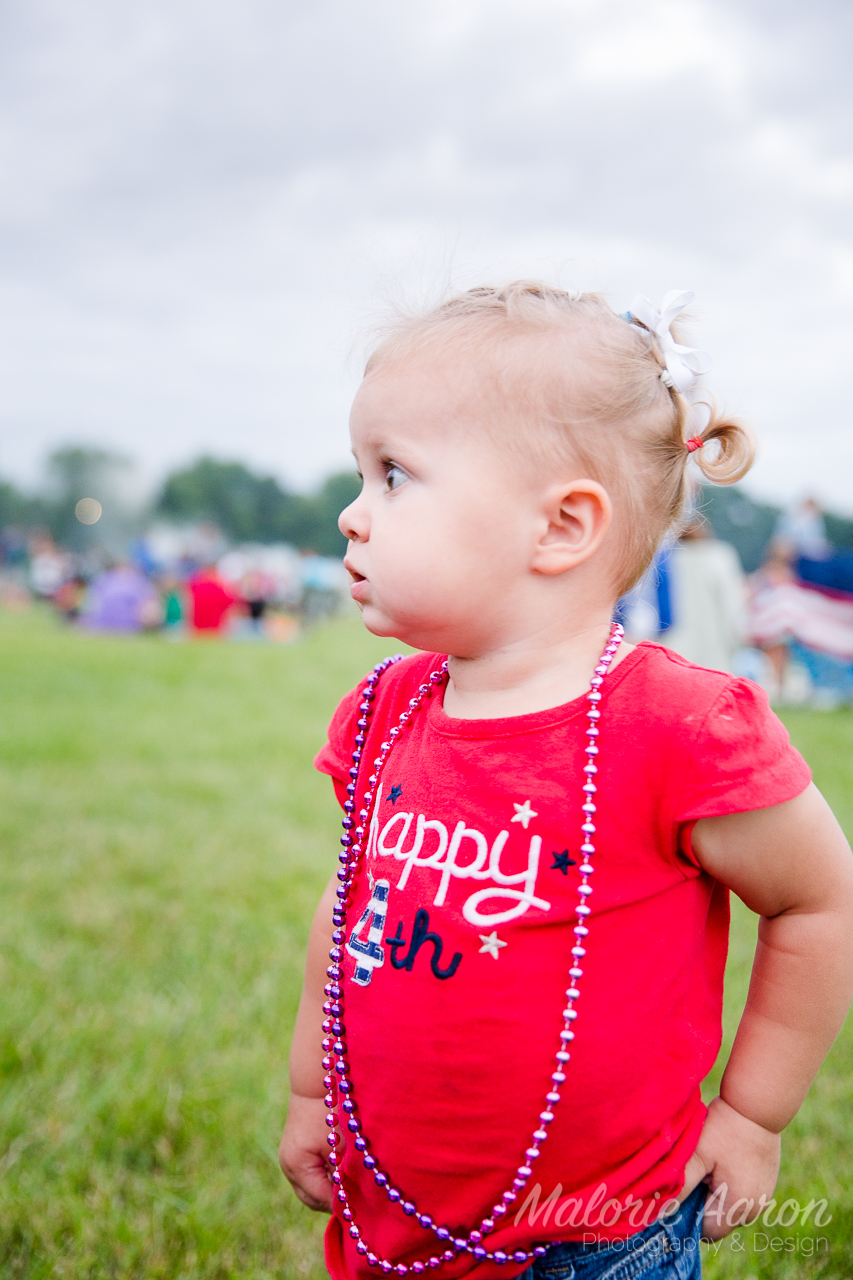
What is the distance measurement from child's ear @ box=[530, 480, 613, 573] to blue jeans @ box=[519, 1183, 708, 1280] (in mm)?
816

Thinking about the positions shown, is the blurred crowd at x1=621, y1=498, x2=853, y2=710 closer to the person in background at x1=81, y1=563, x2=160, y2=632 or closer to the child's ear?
the child's ear

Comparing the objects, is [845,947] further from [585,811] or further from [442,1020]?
[442,1020]

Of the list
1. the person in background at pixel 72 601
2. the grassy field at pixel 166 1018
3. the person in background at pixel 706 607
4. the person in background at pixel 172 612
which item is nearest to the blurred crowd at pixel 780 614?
the person in background at pixel 706 607

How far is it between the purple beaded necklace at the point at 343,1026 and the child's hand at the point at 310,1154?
38 mm

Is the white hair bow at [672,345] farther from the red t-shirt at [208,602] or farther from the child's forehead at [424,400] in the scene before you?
the red t-shirt at [208,602]

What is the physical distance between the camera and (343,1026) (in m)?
1.20

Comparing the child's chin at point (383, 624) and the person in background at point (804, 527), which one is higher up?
the child's chin at point (383, 624)

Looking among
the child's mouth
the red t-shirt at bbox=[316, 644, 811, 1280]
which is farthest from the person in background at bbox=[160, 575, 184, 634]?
the red t-shirt at bbox=[316, 644, 811, 1280]

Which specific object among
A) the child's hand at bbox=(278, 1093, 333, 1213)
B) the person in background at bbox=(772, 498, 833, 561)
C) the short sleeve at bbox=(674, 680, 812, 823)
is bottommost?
the person in background at bbox=(772, 498, 833, 561)

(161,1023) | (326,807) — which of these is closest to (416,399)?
(161,1023)

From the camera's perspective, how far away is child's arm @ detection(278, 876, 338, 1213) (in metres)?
1.34

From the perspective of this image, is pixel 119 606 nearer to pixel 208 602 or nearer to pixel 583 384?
pixel 208 602

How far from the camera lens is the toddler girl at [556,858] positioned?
3.39 feet

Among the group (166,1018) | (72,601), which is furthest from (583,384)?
(72,601)
